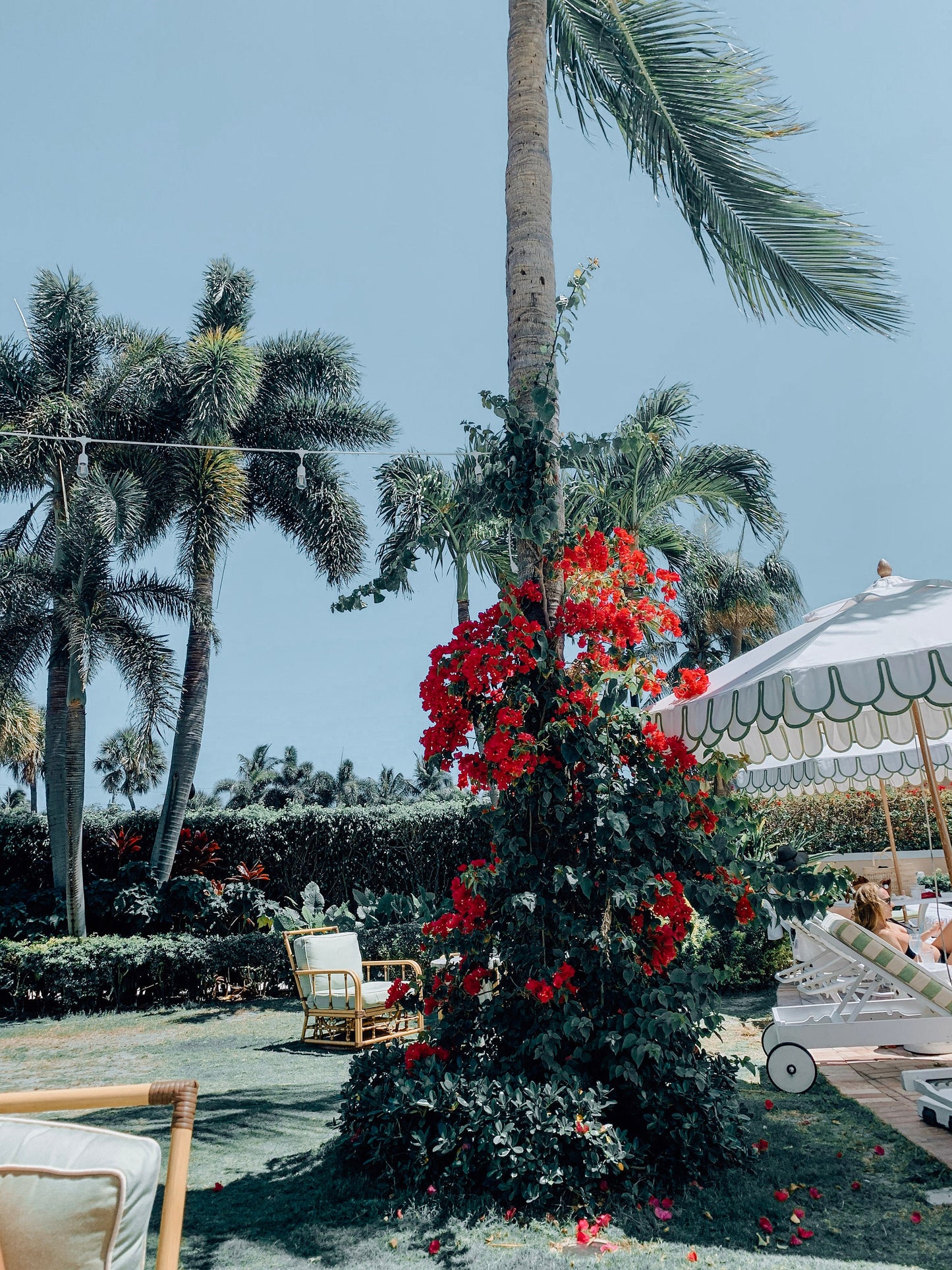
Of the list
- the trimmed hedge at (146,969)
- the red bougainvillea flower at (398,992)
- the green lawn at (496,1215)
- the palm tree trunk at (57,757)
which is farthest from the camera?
the palm tree trunk at (57,757)

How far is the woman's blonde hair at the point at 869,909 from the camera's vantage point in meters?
6.10

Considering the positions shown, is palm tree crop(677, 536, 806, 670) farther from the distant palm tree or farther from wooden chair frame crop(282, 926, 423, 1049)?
the distant palm tree

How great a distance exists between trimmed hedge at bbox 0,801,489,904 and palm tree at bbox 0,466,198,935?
169cm

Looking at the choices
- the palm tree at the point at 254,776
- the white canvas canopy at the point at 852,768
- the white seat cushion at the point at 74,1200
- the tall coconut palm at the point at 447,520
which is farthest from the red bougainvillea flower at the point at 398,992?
the palm tree at the point at 254,776

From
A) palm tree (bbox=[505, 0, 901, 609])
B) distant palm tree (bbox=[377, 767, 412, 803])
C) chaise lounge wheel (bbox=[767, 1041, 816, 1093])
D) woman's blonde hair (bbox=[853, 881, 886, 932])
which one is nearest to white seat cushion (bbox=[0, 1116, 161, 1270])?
chaise lounge wheel (bbox=[767, 1041, 816, 1093])

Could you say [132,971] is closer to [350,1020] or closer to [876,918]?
[350,1020]

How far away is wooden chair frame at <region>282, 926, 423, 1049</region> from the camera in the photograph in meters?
7.43

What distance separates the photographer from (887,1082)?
5355 mm

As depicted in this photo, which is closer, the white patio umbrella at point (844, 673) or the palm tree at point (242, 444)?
the white patio umbrella at point (844, 673)

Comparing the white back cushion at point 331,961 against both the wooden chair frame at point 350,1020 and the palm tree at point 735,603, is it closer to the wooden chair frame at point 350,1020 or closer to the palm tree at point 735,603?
the wooden chair frame at point 350,1020

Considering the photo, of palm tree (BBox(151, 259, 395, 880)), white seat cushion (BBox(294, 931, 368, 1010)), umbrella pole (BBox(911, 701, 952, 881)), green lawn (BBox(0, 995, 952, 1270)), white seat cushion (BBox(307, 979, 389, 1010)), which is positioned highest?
palm tree (BBox(151, 259, 395, 880))

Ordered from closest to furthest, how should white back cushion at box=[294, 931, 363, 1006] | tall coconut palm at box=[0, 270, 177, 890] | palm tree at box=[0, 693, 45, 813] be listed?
white back cushion at box=[294, 931, 363, 1006], tall coconut palm at box=[0, 270, 177, 890], palm tree at box=[0, 693, 45, 813]

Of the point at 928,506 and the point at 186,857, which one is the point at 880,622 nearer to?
the point at 186,857

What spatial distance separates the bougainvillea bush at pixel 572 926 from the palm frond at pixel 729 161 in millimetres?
3031
